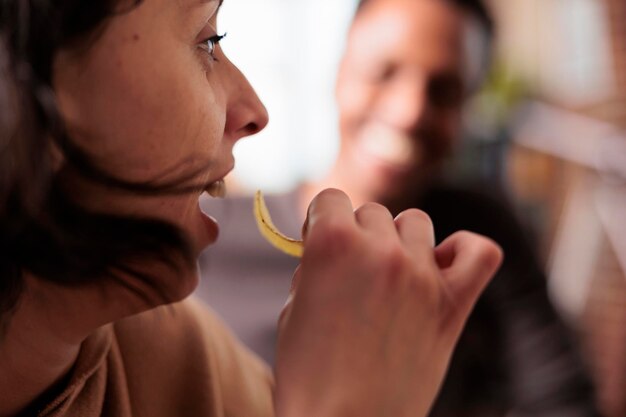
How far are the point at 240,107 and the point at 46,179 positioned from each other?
6.9 inches

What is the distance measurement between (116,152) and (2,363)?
0.66 ft

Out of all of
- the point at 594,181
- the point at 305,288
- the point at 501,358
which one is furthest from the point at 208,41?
the point at 594,181

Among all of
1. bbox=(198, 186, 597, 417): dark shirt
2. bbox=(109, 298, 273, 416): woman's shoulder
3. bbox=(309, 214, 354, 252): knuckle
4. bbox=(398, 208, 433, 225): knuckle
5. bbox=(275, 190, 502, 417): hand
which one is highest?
bbox=(309, 214, 354, 252): knuckle

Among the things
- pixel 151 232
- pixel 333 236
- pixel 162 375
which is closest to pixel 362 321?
pixel 333 236

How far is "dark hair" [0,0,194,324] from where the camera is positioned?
41 centimetres

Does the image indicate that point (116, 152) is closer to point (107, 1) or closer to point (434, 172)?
point (107, 1)

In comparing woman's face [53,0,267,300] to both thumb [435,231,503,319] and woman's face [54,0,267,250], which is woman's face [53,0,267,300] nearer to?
woman's face [54,0,267,250]

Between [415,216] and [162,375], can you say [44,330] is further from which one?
[415,216]

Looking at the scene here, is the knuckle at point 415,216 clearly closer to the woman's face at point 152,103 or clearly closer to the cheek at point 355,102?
the woman's face at point 152,103

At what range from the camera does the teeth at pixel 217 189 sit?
55cm

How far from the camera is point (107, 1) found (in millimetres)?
443

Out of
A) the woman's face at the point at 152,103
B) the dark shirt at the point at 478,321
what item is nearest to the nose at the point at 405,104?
the dark shirt at the point at 478,321

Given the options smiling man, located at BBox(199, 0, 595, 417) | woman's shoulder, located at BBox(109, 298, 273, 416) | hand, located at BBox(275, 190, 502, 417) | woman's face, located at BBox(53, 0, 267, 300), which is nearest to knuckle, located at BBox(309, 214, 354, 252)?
hand, located at BBox(275, 190, 502, 417)

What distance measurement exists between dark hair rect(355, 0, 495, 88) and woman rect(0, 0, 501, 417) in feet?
3.16
